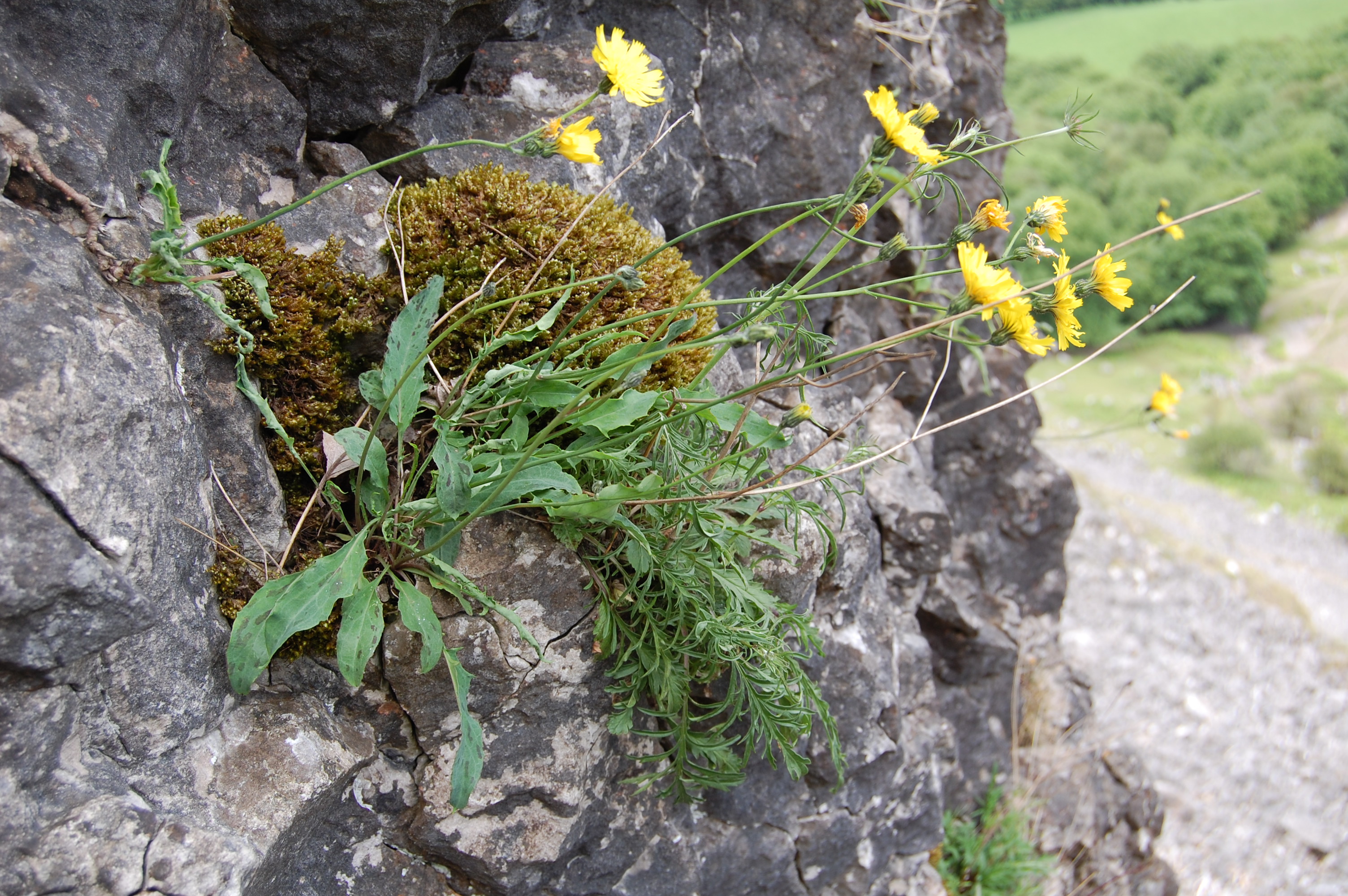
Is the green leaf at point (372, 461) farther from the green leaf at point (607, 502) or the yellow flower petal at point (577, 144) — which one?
the yellow flower petal at point (577, 144)

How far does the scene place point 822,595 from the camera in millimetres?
2717

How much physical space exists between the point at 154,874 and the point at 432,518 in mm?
872

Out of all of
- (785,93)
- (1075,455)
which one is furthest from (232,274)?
(1075,455)

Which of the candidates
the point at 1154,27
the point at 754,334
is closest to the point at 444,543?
the point at 754,334

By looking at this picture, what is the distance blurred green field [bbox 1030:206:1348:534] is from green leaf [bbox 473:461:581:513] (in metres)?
11.8

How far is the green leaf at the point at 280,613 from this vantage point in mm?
1622

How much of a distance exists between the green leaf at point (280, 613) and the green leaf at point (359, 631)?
4cm

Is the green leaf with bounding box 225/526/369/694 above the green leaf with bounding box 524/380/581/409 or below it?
below

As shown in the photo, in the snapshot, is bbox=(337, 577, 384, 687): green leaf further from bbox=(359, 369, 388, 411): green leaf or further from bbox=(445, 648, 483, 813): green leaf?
bbox=(359, 369, 388, 411): green leaf

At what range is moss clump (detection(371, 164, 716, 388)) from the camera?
2084 millimetres

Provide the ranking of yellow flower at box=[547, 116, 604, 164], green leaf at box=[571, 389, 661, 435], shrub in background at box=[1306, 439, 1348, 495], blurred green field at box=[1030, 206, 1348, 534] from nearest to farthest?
1. yellow flower at box=[547, 116, 604, 164]
2. green leaf at box=[571, 389, 661, 435]
3. shrub in background at box=[1306, 439, 1348, 495]
4. blurred green field at box=[1030, 206, 1348, 534]

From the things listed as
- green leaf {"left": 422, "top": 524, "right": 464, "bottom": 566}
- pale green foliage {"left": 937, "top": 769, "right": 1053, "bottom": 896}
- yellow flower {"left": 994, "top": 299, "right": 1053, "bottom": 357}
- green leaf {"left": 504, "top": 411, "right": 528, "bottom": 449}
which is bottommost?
pale green foliage {"left": 937, "top": 769, "right": 1053, "bottom": 896}

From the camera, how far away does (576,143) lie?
144 centimetres

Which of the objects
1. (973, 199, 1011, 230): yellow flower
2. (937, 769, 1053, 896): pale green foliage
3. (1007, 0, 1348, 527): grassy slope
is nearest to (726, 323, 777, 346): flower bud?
(973, 199, 1011, 230): yellow flower
